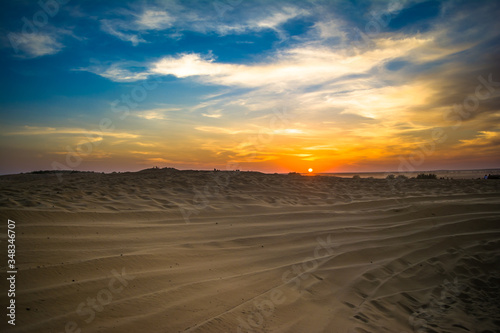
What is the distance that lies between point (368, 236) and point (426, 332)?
2594 mm

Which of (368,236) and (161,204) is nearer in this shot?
(368,236)

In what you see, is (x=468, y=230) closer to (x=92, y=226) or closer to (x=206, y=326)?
(x=206, y=326)

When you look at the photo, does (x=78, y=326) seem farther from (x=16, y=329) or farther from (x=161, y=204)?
(x=161, y=204)

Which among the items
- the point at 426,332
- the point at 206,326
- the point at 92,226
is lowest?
the point at 426,332

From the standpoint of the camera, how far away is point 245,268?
3.50 metres

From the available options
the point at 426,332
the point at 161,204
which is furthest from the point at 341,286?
the point at 161,204

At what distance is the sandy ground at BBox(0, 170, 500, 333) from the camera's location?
7.85 feet

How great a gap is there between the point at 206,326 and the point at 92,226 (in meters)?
3.26

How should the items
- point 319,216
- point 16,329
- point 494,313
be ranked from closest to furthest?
point 16,329
point 494,313
point 319,216

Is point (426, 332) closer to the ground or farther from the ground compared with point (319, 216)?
closer to the ground

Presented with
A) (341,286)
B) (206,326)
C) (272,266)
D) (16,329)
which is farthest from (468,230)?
(16,329)

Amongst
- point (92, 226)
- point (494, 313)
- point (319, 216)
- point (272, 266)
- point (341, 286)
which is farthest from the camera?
point (319, 216)

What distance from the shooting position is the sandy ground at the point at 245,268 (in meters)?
2.39

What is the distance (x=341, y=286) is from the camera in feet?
10.3
